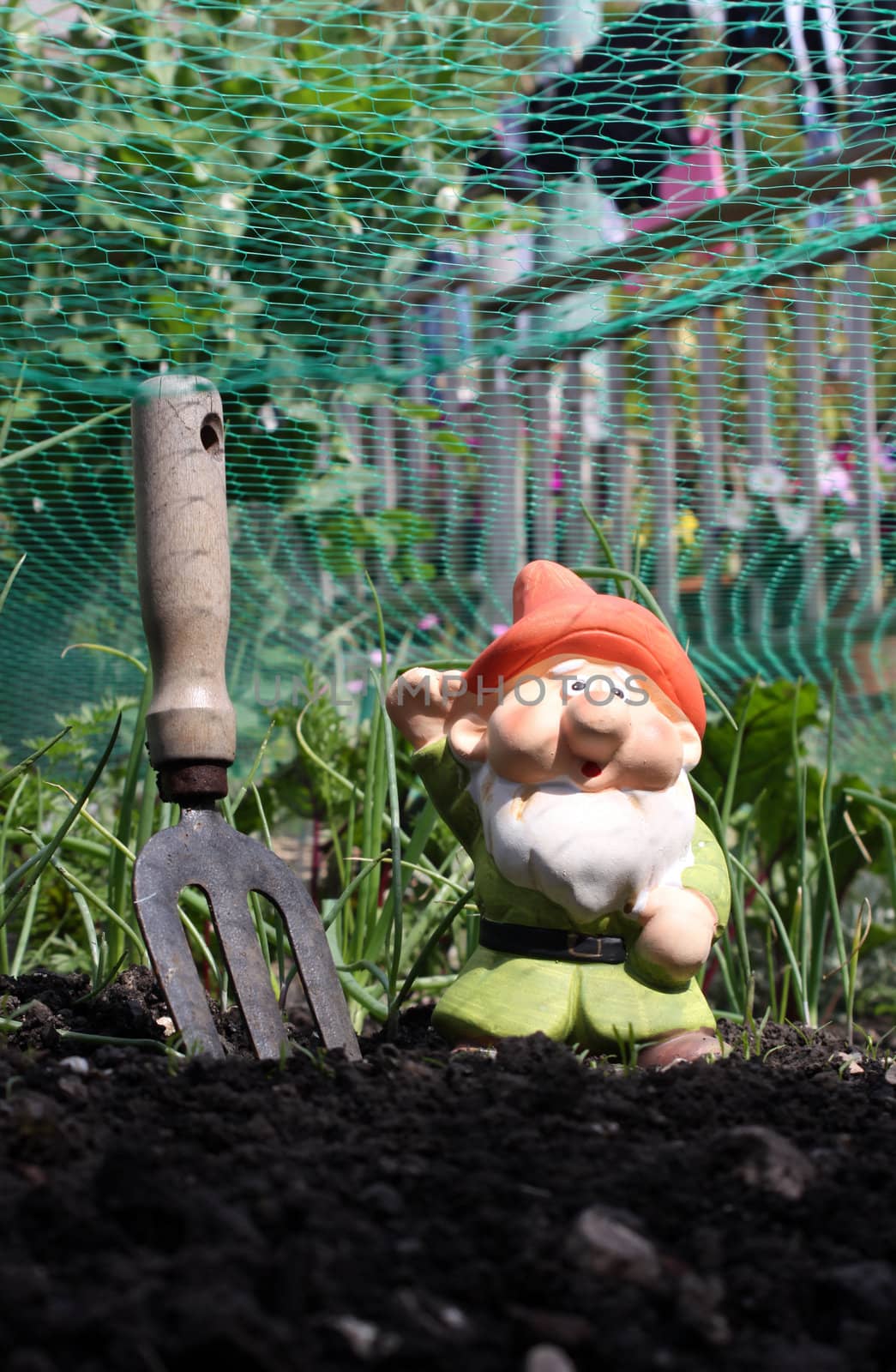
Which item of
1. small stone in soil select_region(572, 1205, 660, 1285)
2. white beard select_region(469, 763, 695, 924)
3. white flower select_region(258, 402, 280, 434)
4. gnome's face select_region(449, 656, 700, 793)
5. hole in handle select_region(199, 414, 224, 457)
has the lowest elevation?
small stone in soil select_region(572, 1205, 660, 1285)

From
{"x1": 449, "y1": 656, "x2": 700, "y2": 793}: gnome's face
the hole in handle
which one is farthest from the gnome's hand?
the hole in handle

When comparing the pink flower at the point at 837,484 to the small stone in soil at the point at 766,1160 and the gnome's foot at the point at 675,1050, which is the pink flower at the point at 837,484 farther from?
the small stone in soil at the point at 766,1160

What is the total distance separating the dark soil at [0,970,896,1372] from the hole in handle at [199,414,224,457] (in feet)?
2.05

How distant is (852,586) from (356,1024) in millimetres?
1905

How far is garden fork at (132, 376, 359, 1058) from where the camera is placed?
3.90ft

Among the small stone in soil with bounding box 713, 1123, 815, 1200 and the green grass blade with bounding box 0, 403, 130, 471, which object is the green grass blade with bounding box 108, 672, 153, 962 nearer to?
the green grass blade with bounding box 0, 403, 130, 471

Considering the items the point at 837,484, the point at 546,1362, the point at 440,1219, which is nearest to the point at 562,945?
the point at 440,1219

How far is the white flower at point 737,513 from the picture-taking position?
8.80 ft

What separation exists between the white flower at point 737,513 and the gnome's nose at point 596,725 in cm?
162

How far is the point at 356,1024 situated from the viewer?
1.55 metres

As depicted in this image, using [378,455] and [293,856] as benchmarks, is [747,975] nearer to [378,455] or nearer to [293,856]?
[378,455]

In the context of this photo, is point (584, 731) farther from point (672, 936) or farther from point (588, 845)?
point (672, 936)

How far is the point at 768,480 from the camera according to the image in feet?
8.87

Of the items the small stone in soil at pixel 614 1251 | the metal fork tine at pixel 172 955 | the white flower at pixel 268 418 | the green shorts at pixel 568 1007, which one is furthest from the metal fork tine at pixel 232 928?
the white flower at pixel 268 418
